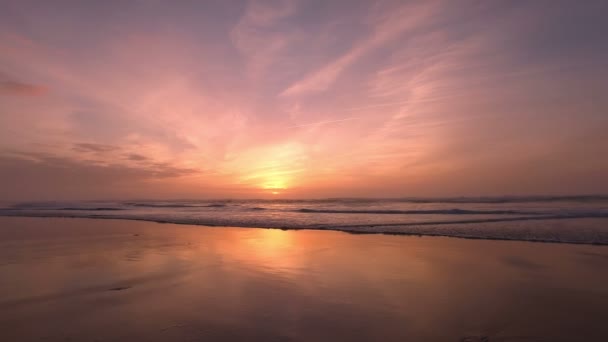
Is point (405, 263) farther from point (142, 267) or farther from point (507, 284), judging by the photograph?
point (142, 267)

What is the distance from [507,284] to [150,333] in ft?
22.9

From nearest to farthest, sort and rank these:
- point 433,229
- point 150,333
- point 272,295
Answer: point 150,333
point 272,295
point 433,229

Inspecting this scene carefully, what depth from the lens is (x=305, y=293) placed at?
21.4 ft

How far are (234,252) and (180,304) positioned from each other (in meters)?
5.11

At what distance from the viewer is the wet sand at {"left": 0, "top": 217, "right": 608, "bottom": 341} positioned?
4.74 metres

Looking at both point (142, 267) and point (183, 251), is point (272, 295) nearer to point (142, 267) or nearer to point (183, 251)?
point (142, 267)

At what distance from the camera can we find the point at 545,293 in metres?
6.53

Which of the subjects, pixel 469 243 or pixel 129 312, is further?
pixel 469 243

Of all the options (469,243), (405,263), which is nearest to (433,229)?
(469,243)

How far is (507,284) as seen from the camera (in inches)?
280

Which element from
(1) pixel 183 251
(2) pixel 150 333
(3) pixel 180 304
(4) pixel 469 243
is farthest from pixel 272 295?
(4) pixel 469 243

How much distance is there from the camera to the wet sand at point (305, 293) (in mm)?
4742

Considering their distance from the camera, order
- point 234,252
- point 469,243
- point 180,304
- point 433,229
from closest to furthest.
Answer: point 180,304, point 234,252, point 469,243, point 433,229

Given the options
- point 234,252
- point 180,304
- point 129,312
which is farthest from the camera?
point 234,252
